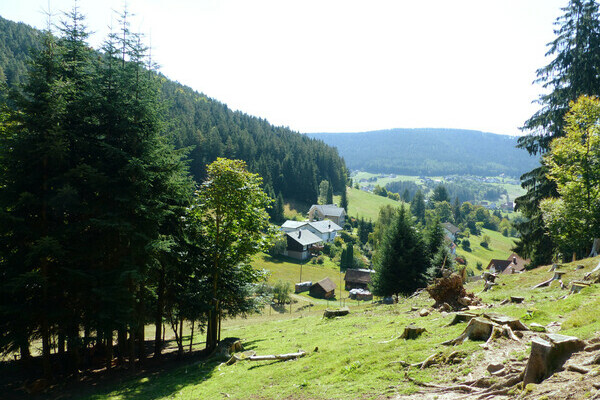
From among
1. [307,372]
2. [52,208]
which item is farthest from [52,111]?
[307,372]

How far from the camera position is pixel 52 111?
1549 cm

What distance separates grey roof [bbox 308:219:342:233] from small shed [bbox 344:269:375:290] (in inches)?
1300

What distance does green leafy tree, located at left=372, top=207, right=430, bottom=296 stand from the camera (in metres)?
33.1

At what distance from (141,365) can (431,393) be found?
17.2 m

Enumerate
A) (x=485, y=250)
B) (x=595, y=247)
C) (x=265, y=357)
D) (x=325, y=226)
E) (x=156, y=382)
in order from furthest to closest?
(x=485, y=250) < (x=325, y=226) < (x=595, y=247) < (x=156, y=382) < (x=265, y=357)

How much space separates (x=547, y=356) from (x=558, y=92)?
102ft

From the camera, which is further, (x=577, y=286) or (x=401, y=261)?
(x=401, y=261)

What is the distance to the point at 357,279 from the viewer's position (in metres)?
79.7

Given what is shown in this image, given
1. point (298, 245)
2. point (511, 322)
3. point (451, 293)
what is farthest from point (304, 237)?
point (511, 322)

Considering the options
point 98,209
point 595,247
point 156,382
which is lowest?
point 156,382

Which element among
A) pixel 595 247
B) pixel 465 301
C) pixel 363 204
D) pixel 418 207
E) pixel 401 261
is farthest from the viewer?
pixel 363 204

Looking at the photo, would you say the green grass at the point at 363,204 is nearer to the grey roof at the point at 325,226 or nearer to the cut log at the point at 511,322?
the grey roof at the point at 325,226

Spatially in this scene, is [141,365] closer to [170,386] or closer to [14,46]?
[170,386]

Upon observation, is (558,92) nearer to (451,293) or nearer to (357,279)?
(451,293)
